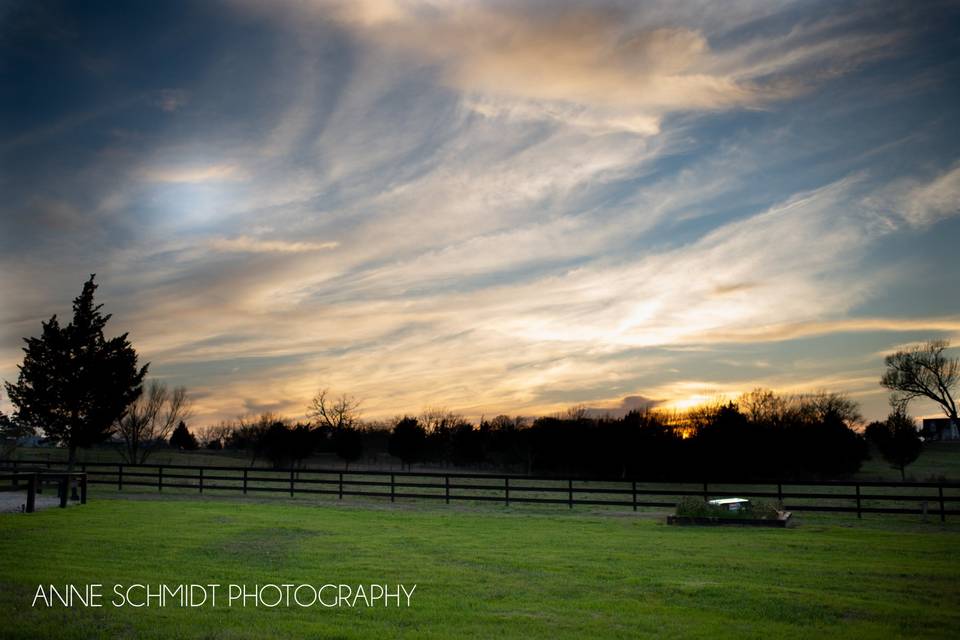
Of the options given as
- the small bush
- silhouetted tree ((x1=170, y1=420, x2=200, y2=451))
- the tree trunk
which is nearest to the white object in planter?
the small bush

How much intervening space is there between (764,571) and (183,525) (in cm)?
1396

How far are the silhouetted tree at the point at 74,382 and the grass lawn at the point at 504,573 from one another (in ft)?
67.6

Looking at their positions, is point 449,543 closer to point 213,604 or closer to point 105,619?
point 213,604

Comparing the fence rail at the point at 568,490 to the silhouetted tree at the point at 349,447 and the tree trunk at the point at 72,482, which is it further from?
the silhouetted tree at the point at 349,447

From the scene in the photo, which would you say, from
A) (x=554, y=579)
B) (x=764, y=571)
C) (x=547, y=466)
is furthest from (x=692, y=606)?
(x=547, y=466)

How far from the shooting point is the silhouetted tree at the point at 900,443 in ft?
168

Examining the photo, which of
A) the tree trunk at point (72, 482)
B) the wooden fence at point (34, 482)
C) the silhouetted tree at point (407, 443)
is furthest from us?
the silhouetted tree at point (407, 443)

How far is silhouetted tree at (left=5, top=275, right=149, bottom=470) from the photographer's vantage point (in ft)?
125

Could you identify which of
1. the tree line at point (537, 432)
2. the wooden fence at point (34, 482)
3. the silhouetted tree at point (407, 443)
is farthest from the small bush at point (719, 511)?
the silhouetted tree at point (407, 443)

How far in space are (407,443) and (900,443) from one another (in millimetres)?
43358

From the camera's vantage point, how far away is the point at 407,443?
2785 inches

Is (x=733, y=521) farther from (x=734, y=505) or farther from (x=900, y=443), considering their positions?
(x=900, y=443)

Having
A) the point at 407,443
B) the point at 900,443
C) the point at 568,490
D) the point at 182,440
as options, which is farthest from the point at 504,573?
the point at 182,440

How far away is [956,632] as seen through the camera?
8.22m
